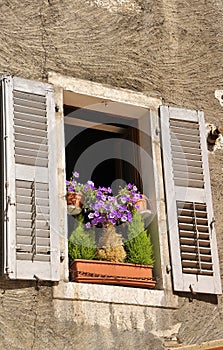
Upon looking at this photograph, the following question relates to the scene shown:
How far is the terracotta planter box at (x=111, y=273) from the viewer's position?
6449 millimetres

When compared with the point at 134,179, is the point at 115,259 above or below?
below

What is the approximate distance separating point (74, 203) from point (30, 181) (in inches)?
15.7

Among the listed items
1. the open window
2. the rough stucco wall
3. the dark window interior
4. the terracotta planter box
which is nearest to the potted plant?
the terracotta planter box

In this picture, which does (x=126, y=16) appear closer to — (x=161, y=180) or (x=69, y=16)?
(x=69, y=16)

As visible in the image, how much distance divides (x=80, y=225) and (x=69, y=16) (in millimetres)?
1657

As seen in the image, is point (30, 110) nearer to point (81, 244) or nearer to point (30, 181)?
point (30, 181)

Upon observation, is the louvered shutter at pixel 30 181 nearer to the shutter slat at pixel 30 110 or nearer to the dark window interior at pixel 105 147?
the shutter slat at pixel 30 110

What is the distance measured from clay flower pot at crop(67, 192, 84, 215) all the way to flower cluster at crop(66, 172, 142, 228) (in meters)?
0.04

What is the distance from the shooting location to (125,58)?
7410mm

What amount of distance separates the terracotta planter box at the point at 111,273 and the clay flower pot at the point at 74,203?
1.35 feet

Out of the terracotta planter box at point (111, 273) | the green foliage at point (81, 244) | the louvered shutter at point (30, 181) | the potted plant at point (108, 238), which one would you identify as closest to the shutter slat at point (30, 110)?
the louvered shutter at point (30, 181)

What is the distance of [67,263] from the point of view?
643 cm

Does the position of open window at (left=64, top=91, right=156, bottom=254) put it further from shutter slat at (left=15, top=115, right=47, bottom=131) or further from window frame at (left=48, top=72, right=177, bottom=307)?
shutter slat at (left=15, top=115, right=47, bottom=131)

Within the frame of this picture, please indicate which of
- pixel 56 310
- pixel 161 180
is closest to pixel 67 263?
pixel 56 310
